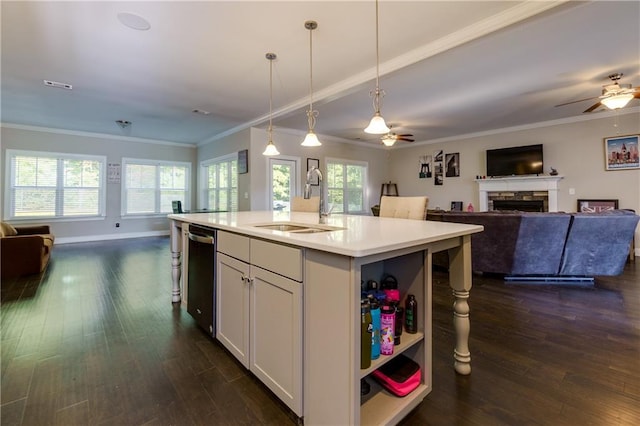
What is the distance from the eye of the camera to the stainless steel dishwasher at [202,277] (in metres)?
2.08

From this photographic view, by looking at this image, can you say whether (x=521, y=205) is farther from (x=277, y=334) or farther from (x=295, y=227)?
(x=277, y=334)

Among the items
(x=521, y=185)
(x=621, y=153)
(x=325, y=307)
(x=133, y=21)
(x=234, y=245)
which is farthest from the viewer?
(x=521, y=185)

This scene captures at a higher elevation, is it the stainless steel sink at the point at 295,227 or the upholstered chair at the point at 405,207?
the upholstered chair at the point at 405,207

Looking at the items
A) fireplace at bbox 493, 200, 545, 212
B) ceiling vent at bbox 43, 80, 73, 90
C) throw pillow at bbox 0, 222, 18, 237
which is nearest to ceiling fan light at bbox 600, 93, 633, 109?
fireplace at bbox 493, 200, 545, 212

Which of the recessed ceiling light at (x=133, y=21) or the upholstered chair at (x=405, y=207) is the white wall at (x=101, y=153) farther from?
the upholstered chair at (x=405, y=207)

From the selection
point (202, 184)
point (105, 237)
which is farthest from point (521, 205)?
point (105, 237)

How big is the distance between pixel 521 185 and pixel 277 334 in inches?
259

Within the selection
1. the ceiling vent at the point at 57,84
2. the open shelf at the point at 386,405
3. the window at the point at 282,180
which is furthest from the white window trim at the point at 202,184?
the open shelf at the point at 386,405

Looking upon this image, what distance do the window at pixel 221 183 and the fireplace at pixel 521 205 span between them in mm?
5844

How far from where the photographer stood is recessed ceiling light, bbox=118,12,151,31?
95.3 inches

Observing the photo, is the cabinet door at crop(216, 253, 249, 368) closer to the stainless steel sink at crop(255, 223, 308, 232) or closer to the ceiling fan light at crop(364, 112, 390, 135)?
the stainless steel sink at crop(255, 223, 308, 232)

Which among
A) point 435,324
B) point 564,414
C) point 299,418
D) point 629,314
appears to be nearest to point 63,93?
point 299,418

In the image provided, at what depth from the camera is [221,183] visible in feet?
23.3

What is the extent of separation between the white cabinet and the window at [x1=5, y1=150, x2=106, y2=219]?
6699 millimetres
